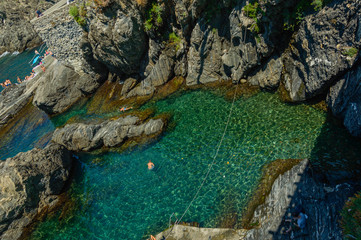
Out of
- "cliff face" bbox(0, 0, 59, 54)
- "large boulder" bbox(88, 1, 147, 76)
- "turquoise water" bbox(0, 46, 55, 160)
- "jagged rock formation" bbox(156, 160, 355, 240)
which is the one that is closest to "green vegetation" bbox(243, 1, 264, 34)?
"jagged rock formation" bbox(156, 160, 355, 240)

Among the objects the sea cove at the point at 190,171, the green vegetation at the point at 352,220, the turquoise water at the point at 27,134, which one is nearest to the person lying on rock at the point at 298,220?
the green vegetation at the point at 352,220

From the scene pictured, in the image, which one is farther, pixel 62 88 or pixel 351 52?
pixel 62 88

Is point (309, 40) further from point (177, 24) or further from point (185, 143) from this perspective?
point (177, 24)

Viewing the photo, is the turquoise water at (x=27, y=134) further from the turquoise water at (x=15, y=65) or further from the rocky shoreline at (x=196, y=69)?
the turquoise water at (x=15, y=65)

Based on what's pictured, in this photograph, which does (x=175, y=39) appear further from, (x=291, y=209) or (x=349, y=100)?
(x=291, y=209)

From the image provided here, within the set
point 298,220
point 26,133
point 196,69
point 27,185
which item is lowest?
point 298,220

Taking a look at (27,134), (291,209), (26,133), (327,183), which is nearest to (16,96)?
(26,133)

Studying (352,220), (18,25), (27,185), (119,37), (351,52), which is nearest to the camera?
(352,220)
